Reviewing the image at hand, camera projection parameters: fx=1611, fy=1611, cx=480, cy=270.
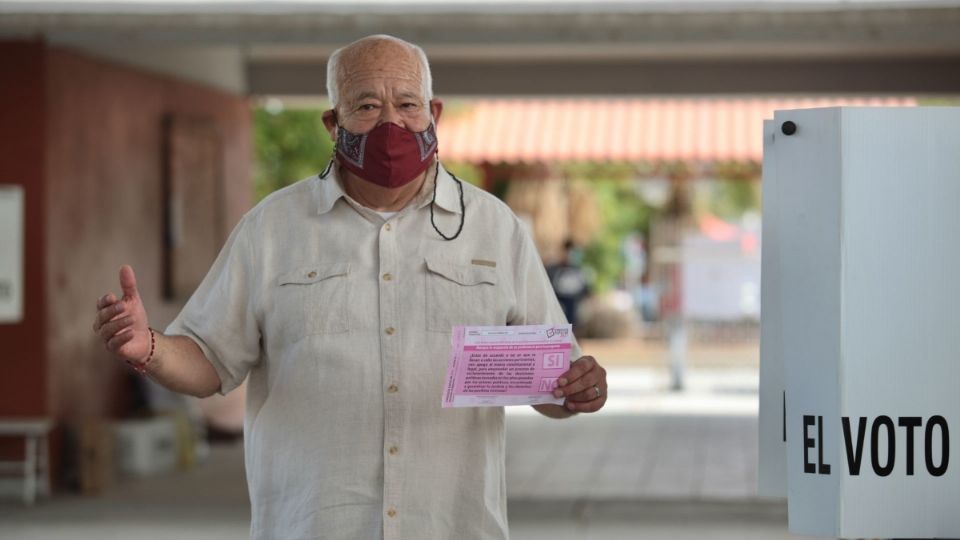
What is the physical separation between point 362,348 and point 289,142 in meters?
21.7

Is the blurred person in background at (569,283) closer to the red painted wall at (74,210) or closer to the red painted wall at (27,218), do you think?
the red painted wall at (74,210)

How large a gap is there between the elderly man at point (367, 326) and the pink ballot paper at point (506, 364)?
0.19 feet

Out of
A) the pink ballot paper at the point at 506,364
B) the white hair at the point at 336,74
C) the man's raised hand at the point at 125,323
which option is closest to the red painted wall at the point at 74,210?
the white hair at the point at 336,74

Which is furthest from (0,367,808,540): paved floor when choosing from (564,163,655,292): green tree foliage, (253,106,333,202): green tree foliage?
(253,106,333,202): green tree foliage

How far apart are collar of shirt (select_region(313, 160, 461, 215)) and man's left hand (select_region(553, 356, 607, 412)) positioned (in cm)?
46

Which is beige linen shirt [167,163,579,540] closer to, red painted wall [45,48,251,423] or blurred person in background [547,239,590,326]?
red painted wall [45,48,251,423]

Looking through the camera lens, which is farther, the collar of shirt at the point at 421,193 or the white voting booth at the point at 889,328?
the collar of shirt at the point at 421,193

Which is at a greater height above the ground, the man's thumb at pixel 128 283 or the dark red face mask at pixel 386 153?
the dark red face mask at pixel 386 153

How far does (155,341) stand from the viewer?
340cm

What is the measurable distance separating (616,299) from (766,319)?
23.3m

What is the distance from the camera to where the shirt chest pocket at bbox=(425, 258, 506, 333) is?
137 inches

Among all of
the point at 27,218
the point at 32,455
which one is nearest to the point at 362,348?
the point at 32,455

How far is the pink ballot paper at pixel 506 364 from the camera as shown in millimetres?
3287

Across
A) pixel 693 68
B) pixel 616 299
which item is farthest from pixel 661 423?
pixel 616 299
